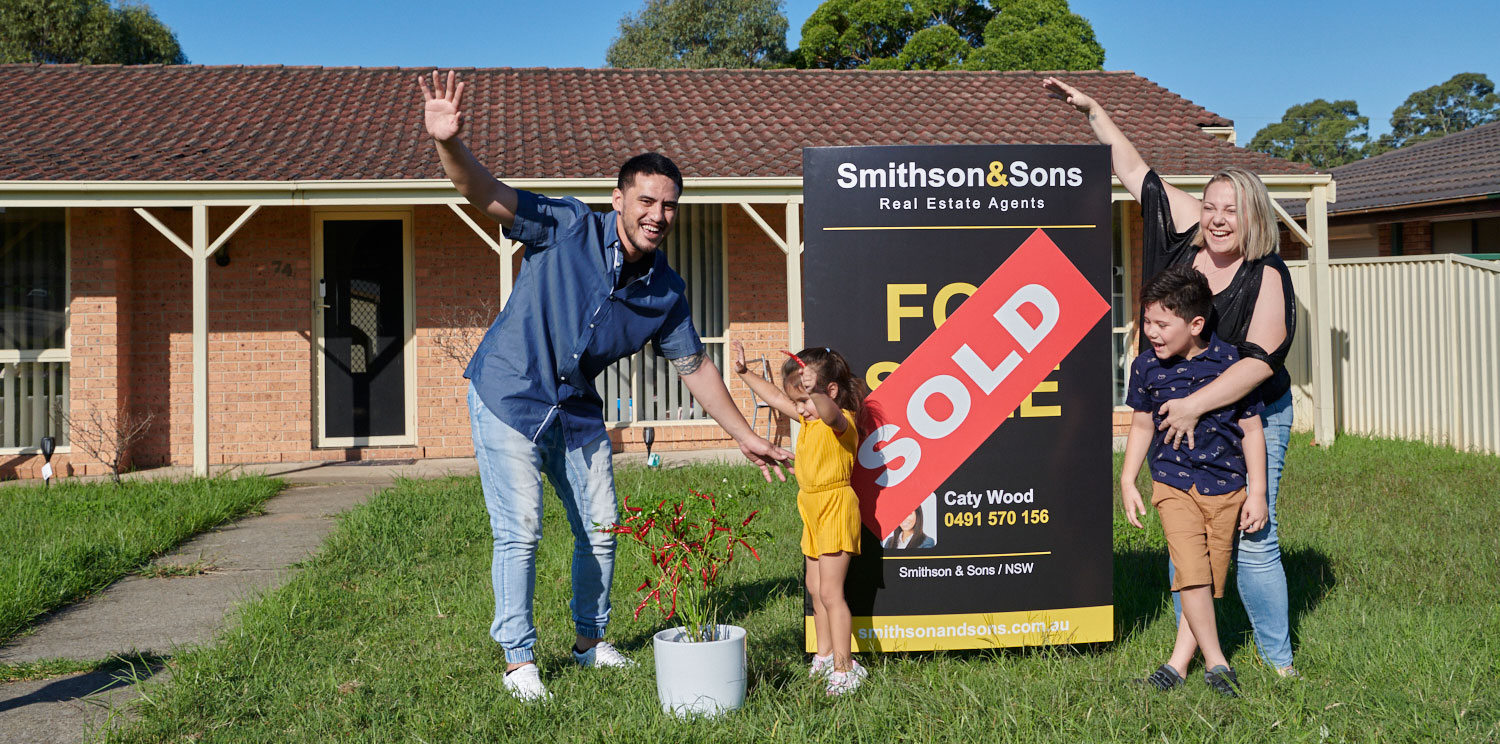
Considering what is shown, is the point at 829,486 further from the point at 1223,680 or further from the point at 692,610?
the point at 1223,680

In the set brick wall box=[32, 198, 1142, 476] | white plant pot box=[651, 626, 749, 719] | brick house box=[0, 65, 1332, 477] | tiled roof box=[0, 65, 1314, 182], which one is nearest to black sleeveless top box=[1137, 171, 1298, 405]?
white plant pot box=[651, 626, 749, 719]

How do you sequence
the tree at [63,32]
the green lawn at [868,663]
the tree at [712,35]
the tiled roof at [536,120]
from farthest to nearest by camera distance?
the tree at [712,35] < the tree at [63,32] < the tiled roof at [536,120] < the green lawn at [868,663]

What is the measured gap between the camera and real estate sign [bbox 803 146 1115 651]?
13.7ft

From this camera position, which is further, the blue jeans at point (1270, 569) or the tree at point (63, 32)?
the tree at point (63, 32)

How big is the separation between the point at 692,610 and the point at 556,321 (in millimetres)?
1101

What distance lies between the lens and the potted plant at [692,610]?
Result: 11.6ft

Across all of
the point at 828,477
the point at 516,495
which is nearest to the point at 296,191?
the point at 516,495

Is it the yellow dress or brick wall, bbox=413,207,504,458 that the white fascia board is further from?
the yellow dress

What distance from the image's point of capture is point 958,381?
13.8ft

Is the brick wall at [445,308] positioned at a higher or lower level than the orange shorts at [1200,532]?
higher

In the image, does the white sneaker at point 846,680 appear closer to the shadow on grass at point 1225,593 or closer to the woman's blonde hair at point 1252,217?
the shadow on grass at point 1225,593

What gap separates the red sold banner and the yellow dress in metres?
0.20

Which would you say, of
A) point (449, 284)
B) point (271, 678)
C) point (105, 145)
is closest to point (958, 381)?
point (271, 678)

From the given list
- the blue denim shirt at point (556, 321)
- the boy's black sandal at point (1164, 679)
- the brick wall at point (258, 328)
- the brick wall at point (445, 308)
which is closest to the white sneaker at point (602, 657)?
the blue denim shirt at point (556, 321)
